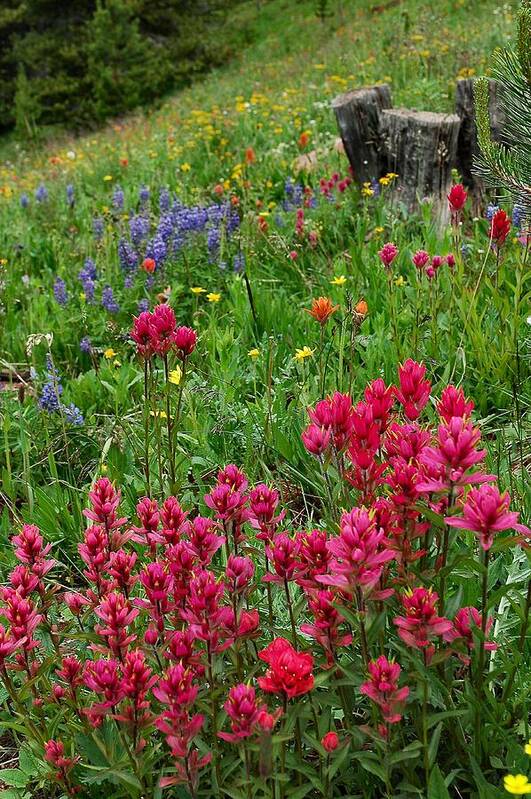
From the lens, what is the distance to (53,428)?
125 inches

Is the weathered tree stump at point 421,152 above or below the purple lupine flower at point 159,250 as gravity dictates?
above

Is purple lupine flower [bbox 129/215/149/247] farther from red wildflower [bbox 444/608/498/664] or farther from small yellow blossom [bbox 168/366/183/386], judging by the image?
red wildflower [bbox 444/608/498/664]

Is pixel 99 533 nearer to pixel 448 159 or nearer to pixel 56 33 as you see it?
pixel 448 159

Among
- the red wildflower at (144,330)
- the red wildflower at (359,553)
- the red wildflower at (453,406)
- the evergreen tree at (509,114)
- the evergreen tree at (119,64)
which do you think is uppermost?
the evergreen tree at (509,114)

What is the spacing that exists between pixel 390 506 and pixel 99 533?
584 mm

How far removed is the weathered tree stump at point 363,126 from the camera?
5.54 m

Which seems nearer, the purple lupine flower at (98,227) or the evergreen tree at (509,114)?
the evergreen tree at (509,114)

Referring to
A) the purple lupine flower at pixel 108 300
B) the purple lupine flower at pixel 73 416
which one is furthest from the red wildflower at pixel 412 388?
the purple lupine flower at pixel 108 300

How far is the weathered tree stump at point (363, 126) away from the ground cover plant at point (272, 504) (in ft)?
0.58

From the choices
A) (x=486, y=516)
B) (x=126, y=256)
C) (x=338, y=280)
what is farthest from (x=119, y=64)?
(x=486, y=516)

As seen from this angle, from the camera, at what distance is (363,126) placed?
5.55 metres

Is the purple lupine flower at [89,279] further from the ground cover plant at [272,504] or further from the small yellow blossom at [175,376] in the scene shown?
the small yellow blossom at [175,376]

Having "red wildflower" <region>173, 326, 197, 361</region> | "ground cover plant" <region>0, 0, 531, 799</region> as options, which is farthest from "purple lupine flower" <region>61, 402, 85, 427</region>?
"red wildflower" <region>173, 326, 197, 361</region>

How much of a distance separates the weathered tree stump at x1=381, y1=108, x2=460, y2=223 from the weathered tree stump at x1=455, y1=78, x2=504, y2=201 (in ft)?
0.41
